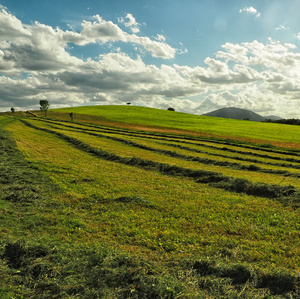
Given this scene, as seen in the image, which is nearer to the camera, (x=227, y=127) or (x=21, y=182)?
(x=21, y=182)

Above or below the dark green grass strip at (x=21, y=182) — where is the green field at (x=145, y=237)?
below

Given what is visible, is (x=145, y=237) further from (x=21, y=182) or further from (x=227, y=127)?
(x=227, y=127)

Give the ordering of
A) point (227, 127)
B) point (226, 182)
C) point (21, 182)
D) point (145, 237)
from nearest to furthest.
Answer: point (145, 237)
point (21, 182)
point (226, 182)
point (227, 127)

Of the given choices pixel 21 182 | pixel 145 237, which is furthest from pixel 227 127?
pixel 145 237

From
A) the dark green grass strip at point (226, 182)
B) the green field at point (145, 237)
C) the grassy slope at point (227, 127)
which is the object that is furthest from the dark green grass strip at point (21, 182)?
the grassy slope at point (227, 127)

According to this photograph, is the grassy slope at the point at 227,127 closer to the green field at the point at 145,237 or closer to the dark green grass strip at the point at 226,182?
the dark green grass strip at the point at 226,182

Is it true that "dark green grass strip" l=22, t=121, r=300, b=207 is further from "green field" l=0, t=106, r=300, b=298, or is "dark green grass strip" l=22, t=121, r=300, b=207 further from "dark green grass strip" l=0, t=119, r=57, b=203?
"dark green grass strip" l=0, t=119, r=57, b=203

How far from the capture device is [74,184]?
49.8ft

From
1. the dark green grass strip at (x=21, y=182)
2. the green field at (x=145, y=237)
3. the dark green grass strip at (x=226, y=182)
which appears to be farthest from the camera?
the dark green grass strip at (x=226, y=182)

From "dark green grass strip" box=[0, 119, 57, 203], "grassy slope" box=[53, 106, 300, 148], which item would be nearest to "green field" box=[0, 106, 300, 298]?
"dark green grass strip" box=[0, 119, 57, 203]

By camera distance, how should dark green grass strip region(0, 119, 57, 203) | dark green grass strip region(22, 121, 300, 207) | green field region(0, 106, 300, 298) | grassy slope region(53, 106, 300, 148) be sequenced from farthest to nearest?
1. grassy slope region(53, 106, 300, 148)
2. dark green grass strip region(22, 121, 300, 207)
3. dark green grass strip region(0, 119, 57, 203)
4. green field region(0, 106, 300, 298)

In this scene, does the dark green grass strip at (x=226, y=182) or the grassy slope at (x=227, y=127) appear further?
the grassy slope at (x=227, y=127)

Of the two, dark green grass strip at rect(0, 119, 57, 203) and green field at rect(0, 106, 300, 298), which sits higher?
dark green grass strip at rect(0, 119, 57, 203)

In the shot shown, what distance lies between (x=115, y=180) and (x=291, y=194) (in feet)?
35.5
